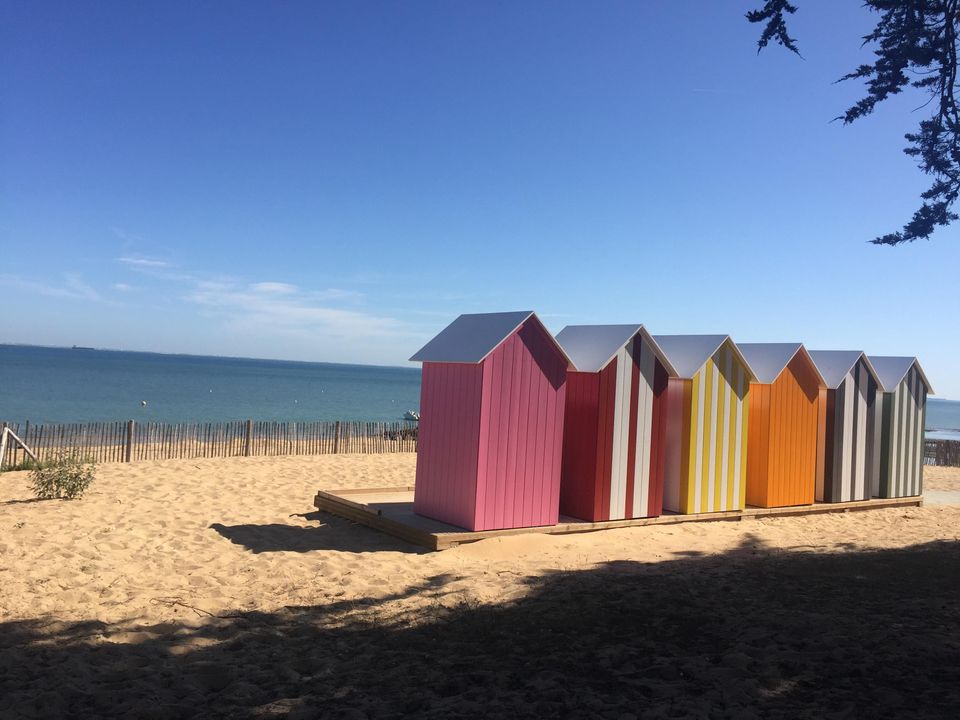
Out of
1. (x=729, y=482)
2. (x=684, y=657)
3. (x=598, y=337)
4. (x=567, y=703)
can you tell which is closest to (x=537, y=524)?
(x=598, y=337)

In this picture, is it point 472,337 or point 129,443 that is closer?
point 472,337

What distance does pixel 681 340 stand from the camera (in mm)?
12180

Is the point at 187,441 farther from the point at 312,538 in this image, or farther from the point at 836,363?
the point at 836,363

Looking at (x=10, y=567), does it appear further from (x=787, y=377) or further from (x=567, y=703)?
(x=787, y=377)

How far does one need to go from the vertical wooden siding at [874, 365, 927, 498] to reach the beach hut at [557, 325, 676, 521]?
609 cm

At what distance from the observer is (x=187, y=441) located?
679 inches

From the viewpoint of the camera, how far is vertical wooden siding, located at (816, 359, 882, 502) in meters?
13.3

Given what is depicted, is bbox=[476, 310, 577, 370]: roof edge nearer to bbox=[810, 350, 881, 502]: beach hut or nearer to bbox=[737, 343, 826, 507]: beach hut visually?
bbox=[737, 343, 826, 507]: beach hut

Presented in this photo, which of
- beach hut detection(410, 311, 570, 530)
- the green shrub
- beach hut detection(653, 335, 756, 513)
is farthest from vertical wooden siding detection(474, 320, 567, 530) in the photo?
the green shrub

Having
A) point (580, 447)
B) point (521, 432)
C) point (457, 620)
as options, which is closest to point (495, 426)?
point (521, 432)

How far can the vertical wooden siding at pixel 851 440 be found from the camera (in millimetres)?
13312

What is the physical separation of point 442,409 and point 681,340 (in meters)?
4.55

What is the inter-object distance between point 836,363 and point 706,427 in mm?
4034

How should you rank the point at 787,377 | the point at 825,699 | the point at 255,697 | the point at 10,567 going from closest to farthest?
the point at 825,699, the point at 255,697, the point at 10,567, the point at 787,377
